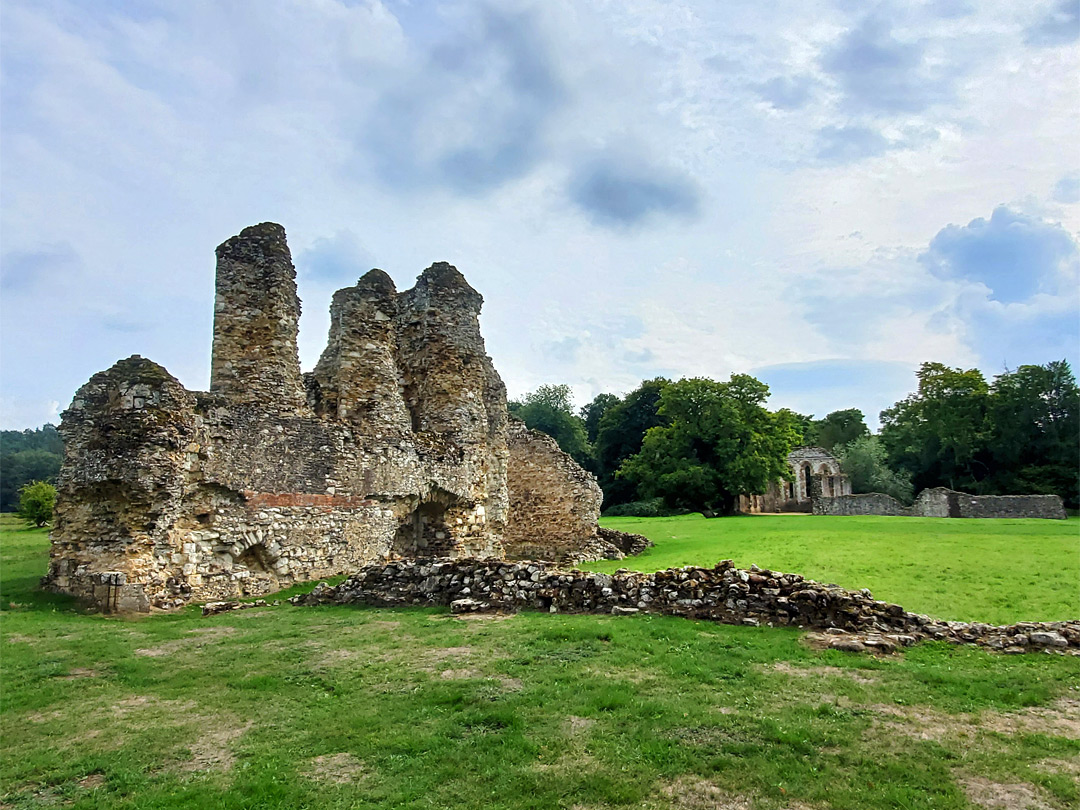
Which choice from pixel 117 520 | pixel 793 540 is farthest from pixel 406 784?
pixel 793 540

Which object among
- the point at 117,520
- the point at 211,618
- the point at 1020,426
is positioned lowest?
the point at 211,618

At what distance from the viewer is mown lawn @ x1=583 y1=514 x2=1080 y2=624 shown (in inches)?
425

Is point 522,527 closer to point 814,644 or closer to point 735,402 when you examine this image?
point 814,644

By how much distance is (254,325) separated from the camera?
1542 centimetres

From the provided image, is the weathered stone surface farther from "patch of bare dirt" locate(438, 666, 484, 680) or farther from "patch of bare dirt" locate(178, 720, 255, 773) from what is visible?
"patch of bare dirt" locate(178, 720, 255, 773)

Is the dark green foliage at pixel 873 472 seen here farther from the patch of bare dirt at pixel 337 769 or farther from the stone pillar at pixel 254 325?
the patch of bare dirt at pixel 337 769

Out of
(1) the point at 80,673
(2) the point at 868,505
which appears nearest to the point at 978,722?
(1) the point at 80,673

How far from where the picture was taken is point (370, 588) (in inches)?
500

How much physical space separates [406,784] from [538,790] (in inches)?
37.3

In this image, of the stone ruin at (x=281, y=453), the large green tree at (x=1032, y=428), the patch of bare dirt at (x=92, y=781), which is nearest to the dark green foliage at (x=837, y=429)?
the large green tree at (x=1032, y=428)

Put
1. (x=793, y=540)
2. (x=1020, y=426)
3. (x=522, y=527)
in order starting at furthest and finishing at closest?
(x=1020, y=426) → (x=522, y=527) → (x=793, y=540)

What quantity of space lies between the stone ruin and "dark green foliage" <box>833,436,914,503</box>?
141 feet

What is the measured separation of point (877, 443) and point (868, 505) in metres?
15.9

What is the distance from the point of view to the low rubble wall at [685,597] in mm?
8656
